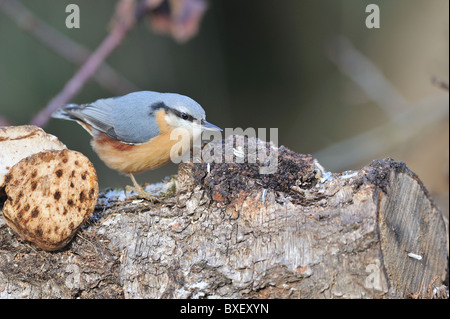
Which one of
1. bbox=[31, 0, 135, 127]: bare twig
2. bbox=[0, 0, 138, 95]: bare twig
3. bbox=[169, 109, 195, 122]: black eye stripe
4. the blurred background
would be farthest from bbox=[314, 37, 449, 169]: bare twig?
bbox=[31, 0, 135, 127]: bare twig

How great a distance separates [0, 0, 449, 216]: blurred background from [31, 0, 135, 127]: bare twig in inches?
69.4

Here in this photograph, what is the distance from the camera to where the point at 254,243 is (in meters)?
1.71

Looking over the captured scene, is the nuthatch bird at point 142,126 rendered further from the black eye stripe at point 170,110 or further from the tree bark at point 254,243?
the tree bark at point 254,243

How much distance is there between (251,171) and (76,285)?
83cm

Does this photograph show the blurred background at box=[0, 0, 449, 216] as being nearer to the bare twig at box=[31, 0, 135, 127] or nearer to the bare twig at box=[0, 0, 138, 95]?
the bare twig at box=[0, 0, 138, 95]

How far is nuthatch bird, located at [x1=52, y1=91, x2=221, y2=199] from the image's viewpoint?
2418 millimetres

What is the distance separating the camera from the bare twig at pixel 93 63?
7.42 ft

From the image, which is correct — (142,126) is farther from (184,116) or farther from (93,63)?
(93,63)

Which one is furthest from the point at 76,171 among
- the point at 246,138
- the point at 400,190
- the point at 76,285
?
the point at 400,190

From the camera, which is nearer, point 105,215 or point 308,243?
point 308,243

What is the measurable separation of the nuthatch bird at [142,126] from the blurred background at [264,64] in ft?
5.57

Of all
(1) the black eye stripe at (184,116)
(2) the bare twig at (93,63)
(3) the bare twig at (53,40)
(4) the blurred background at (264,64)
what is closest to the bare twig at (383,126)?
(4) the blurred background at (264,64)

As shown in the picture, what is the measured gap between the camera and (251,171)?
192 centimetres
